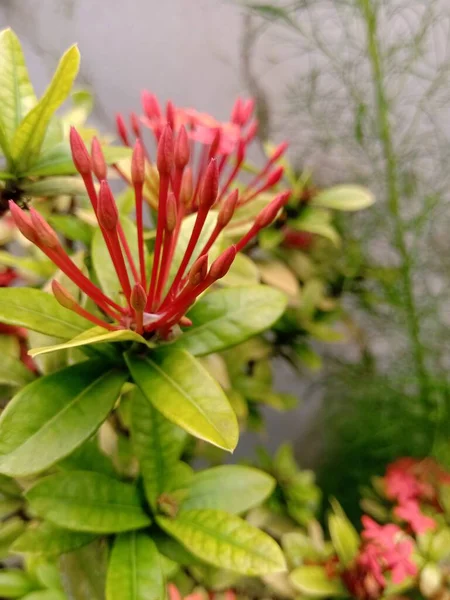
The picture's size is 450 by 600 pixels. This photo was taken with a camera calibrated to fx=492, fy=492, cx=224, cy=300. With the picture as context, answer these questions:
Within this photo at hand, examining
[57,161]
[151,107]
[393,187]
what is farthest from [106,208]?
[393,187]

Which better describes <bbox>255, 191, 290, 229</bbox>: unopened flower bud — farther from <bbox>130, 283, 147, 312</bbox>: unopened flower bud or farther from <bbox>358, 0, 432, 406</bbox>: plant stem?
<bbox>358, 0, 432, 406</bbox>: plant stem

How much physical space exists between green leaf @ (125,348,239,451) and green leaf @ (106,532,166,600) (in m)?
0.13

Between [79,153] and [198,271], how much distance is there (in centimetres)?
10

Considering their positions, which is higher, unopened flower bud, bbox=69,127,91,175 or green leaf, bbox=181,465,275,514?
unopened flower bud, bbox=69,127,91,175

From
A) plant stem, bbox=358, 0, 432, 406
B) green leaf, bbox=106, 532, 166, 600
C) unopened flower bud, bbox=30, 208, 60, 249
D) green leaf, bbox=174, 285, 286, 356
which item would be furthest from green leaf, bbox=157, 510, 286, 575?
plant stem, bbox=358, 0, 432, 406

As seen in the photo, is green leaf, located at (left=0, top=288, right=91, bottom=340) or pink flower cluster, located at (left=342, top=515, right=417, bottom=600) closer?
green leaf, located at (left=0, top=288, right=91, bottom=340)

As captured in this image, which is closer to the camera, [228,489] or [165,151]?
[165,151]

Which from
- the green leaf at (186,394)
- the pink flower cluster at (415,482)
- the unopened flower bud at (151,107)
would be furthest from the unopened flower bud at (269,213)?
the pink flower cluster at (415,482)

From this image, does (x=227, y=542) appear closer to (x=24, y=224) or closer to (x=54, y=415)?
(x=54, y=415)

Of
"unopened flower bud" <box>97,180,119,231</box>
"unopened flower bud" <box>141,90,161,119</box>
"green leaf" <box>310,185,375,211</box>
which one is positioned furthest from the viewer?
"green leaf" <box>310,185,375,211</box>

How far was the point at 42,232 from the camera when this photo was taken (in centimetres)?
28

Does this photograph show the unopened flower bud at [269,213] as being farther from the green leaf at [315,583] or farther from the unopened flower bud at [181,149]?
the green leaf at [315,583]

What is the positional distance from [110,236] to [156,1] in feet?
2.19

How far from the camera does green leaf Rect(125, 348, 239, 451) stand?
11.7 inches
